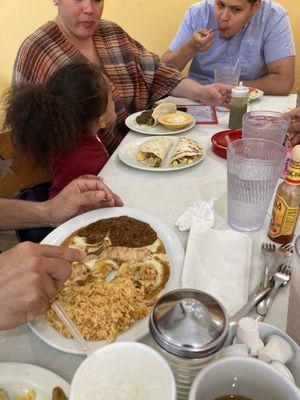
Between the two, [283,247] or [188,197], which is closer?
[283,247]

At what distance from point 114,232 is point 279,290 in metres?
0.44

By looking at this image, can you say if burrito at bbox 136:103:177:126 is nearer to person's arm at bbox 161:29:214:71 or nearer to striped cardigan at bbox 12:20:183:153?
striped cardigan at bbox 12:20:183:153

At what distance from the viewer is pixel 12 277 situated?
669mm

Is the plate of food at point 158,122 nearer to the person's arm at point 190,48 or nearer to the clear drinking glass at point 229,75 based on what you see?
the clear drinking glass at point 229,75

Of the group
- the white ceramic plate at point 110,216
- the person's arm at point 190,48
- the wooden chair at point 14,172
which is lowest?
the wooden chair at point 14,172

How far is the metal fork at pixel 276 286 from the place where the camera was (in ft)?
2.41

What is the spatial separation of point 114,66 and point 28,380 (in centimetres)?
160

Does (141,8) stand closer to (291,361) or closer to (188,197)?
(188,197)

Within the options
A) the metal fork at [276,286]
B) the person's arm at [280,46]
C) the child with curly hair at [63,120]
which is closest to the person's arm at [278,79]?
the person's arm at [280,46]

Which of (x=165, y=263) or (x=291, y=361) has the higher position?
(x=291, y=361)

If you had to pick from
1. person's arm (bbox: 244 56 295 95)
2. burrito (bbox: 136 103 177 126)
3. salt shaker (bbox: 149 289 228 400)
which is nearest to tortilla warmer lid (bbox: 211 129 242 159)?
burrito (bbox: 136 103 177 126)

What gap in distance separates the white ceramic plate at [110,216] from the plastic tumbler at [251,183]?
191mm

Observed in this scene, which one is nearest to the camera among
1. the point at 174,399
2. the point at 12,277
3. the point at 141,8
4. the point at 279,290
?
the point at 174,399

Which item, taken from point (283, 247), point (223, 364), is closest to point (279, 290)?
point (283, 247)
